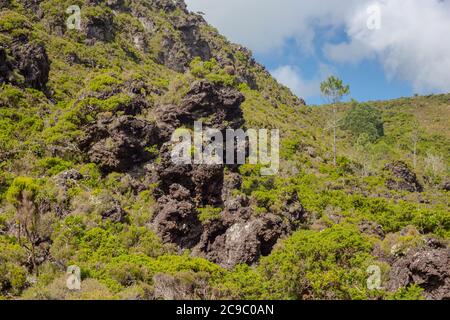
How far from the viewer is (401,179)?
47344 mm

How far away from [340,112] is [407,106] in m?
23.5

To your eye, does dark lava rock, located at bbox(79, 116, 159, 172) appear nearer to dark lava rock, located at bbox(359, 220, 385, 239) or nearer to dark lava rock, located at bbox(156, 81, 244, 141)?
dark lava rock, located at bbox(156, 81, 244, 141)

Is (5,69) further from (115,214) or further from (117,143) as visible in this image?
(115,214)

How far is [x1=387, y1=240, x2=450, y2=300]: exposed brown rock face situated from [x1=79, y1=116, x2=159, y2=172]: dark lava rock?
20534mm

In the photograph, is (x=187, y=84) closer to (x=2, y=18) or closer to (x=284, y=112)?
(x=2, y=18)

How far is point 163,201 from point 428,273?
54.4ft

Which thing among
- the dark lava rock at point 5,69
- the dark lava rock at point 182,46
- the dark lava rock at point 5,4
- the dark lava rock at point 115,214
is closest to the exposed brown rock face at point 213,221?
the dark lava rock at point 115,214

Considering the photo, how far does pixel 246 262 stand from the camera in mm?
25422

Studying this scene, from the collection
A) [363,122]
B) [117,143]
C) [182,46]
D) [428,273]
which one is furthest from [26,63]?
[363,122]

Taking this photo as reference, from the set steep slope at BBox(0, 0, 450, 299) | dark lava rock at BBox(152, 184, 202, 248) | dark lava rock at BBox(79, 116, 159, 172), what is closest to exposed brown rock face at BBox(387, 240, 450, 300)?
steep slope at BBox(0, 0, 450, 299)

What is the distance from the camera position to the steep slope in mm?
20406

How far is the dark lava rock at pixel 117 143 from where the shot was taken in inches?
1287

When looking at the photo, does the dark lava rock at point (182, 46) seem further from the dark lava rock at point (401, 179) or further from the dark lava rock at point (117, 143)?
the dark lava rock at point (117, 143)

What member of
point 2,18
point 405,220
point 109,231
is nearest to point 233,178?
point 109,231
